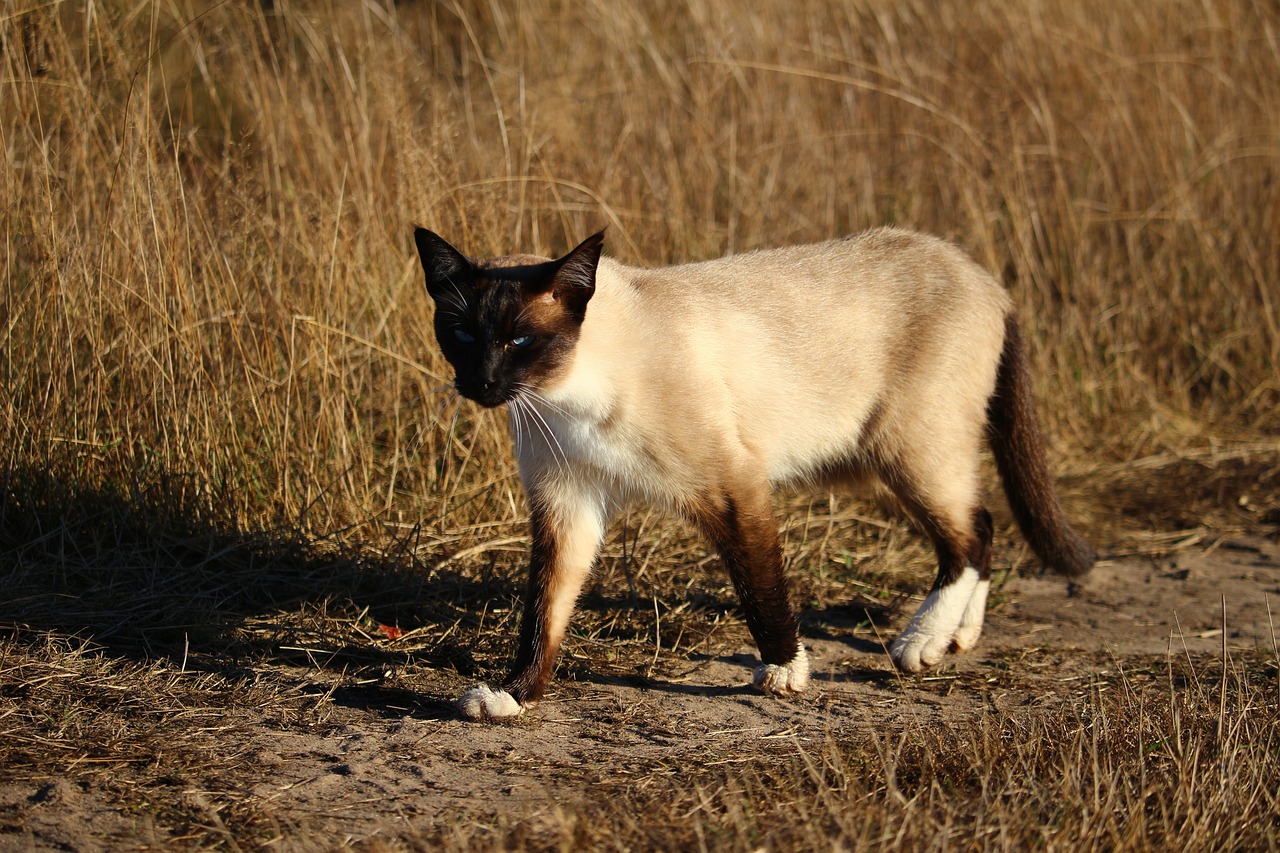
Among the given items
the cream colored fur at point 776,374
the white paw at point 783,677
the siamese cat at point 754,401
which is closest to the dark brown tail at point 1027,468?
the siamese cat at point 754,401

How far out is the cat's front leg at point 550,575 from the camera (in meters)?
3.34

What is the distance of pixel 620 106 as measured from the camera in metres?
6.05

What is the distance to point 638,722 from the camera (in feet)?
10.8

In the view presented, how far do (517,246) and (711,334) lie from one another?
167 centimetres

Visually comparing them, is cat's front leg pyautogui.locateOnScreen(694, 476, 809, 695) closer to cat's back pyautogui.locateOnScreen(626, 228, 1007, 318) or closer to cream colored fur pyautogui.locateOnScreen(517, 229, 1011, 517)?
cream colored fur pyautogui.locateOnScreen(517, 229, 1011, 517)

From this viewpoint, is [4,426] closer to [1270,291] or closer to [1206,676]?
[1206,676]

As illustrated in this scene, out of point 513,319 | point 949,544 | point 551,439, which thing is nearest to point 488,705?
point 551,439

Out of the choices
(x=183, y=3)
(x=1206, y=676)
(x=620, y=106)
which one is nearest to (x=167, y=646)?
(x=1206, y=676)

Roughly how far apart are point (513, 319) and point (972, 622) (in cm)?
193

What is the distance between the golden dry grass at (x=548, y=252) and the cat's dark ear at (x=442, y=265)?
119 cm

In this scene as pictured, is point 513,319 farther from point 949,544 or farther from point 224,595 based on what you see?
point 949,544

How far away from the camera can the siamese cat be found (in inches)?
124

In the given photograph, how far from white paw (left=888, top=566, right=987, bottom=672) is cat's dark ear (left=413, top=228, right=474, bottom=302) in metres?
1.83

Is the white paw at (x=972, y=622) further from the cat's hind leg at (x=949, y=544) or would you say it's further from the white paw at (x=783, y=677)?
the white paw at (x=783, y=677)
